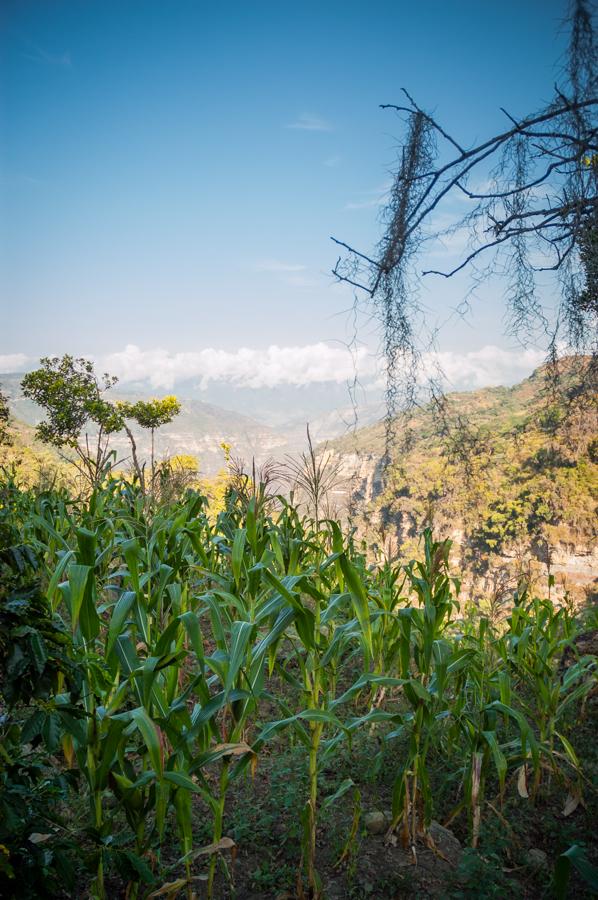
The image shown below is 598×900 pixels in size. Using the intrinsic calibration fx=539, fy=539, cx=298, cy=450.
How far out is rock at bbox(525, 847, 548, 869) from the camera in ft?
5.06

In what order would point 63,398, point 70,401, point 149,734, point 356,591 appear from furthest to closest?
point 70,401
point 63,398
point 356,591
point 149,734

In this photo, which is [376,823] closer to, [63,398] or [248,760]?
[248,760]

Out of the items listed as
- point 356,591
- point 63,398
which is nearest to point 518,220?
point 356,591

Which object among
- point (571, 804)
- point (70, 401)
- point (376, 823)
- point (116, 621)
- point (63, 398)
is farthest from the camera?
point (70, 401)

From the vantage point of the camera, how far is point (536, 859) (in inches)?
61.7

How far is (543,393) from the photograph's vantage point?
6.39 feet

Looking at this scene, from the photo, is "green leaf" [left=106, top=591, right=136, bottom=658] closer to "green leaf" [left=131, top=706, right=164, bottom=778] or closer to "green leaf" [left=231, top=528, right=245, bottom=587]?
"green leaf" [left=131, top=706, right=164, bottom=778]

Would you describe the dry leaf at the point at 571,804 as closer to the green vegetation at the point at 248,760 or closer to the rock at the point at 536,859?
the green vegetation at the point at 248,760

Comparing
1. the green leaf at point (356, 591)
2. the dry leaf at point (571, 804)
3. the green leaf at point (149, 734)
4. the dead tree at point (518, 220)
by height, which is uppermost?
the dead tree at point (518, 220)

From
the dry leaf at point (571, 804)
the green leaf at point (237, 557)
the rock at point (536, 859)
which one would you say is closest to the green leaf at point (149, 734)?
the green leaf at point (237, 557)

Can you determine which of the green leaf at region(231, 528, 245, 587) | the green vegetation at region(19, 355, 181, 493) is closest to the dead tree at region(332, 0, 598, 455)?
the green leaf at region(231, 528, 245, 587)

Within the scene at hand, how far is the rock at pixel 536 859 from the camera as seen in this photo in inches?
60.7

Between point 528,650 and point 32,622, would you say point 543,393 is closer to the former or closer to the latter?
point 528,650

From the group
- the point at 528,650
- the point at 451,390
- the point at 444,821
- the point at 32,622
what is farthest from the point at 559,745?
the point at 32,622
